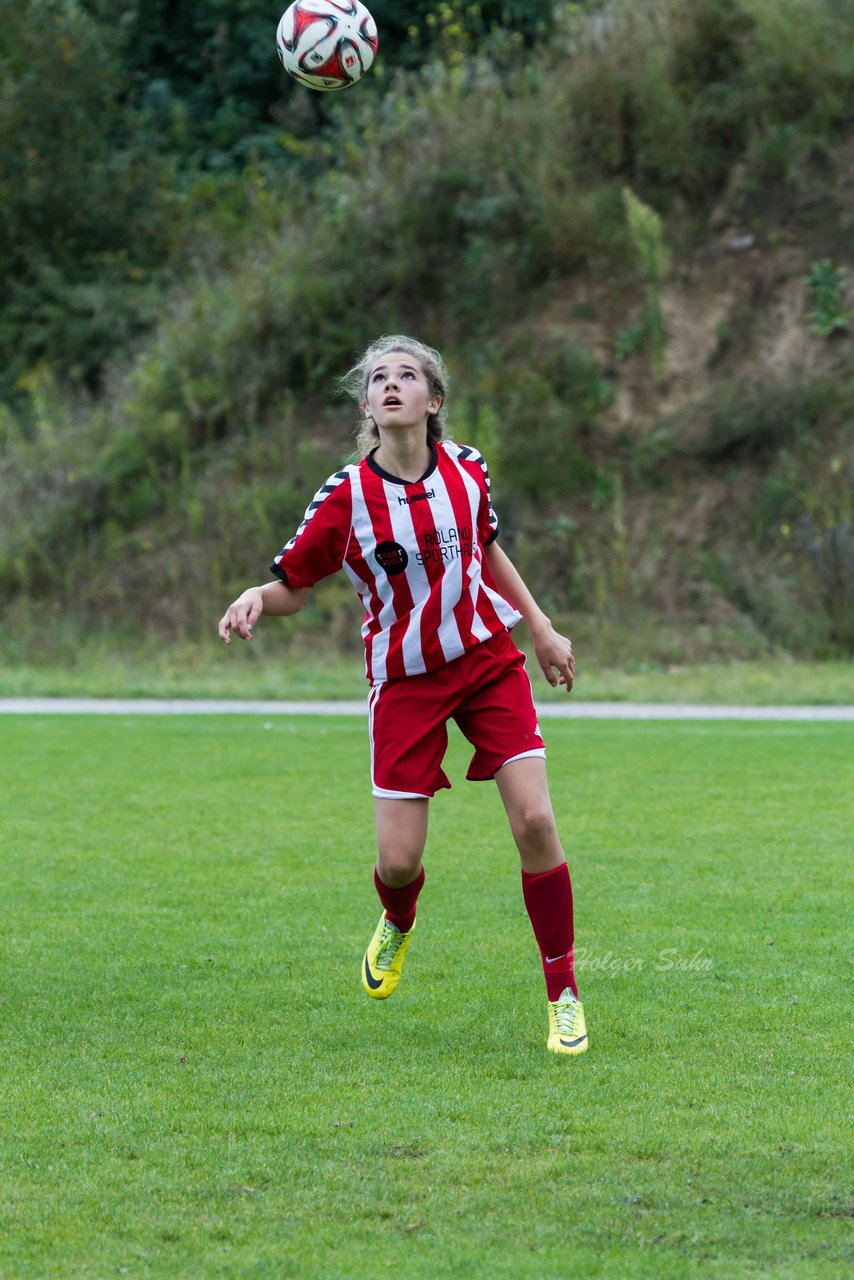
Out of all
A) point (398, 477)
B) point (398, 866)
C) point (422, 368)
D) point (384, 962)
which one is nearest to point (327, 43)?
point (422, 368)

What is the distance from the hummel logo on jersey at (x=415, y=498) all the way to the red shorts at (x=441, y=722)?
1.60ft

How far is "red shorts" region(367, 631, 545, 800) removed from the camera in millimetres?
5113

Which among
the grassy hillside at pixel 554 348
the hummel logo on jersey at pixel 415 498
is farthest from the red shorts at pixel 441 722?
the grassy hillside at pixel 554 348

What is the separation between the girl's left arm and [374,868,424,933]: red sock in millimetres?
784

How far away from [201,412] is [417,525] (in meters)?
17.2

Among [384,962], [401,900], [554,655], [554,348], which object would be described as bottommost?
[384,962]

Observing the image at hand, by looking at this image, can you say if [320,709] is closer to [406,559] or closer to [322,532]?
[322,532]

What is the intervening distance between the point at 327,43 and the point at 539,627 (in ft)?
10.9

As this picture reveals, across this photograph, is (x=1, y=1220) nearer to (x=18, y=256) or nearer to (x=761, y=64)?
(x=761, y=64)

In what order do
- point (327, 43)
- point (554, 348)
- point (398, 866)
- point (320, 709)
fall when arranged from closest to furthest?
point (398, 866), point (327, 43), point (320, 709), point (554, 348)

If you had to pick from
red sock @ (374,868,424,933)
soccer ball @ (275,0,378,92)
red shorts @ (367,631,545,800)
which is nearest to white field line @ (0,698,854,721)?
soccer ball @ (275,0,378,92)

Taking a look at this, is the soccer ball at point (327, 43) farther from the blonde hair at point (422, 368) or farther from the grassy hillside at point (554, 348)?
the grassy hillside at point (554, 348)

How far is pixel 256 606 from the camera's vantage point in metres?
5.01

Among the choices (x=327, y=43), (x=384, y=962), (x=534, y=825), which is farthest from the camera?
(x=327, y=43)
